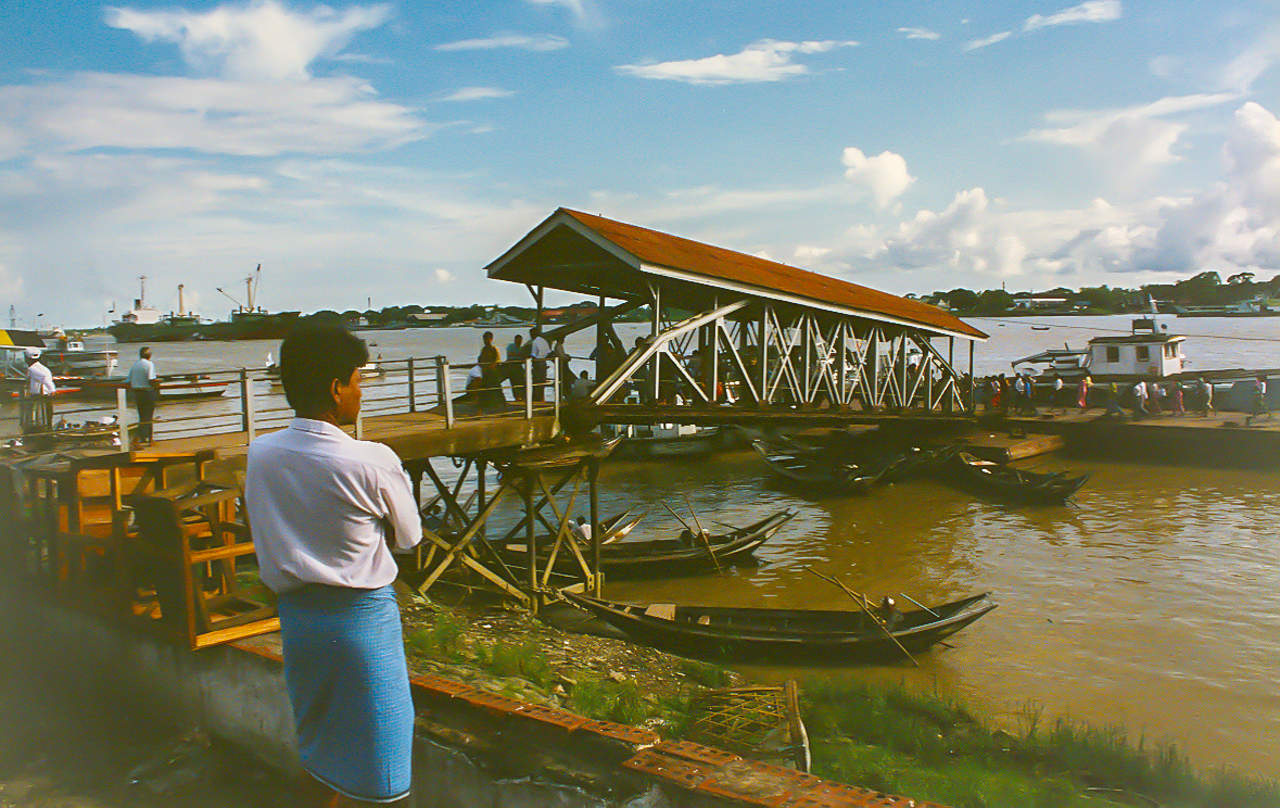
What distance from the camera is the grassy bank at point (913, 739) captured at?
7.48m

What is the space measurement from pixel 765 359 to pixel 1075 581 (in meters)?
8.40

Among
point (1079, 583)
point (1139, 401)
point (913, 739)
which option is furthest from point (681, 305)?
point (1139, 401)

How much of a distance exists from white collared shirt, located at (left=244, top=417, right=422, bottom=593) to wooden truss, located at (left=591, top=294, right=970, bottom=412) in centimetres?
1239

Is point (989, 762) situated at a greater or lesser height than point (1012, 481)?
lesser

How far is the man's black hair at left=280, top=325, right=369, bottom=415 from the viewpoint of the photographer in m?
2.94

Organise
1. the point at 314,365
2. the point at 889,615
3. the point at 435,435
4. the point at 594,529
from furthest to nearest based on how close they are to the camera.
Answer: the point at 594,529, the point at 889,615, the point at 435,435, the point at 314,365

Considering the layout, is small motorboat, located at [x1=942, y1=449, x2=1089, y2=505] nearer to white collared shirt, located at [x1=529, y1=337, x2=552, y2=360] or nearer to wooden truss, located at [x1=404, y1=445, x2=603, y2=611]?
wooden truss, located at [x1=404, y1=445, x2=603, y2=611]

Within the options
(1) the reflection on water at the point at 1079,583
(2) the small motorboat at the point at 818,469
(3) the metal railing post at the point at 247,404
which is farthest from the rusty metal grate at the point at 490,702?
(2) the small motorboat at the point at 818,469

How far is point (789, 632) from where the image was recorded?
12.3m

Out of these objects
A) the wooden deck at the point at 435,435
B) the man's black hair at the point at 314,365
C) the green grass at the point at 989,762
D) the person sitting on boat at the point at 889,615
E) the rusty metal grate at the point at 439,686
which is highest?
the man's black hair at the point at 314,365

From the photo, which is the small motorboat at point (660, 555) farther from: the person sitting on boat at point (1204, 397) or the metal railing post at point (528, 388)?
→ the person sitting on boat at point (1204, 397)

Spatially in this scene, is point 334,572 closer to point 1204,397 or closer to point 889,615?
point 889,615

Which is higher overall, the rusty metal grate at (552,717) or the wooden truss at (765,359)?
the wooden truss at (765,359)

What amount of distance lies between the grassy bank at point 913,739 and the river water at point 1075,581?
152cm
